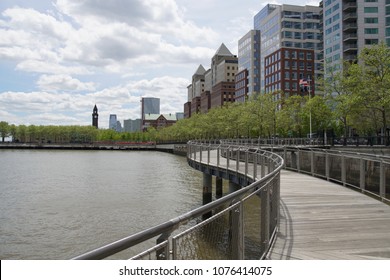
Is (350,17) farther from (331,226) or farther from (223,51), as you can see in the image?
(223,51)

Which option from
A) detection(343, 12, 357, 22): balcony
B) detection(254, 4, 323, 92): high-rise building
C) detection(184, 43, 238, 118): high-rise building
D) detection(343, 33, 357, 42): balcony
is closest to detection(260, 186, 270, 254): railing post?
detection(343, 33, 357, 42): balcony

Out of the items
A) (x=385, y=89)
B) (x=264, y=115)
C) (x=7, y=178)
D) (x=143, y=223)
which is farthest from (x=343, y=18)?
Result: (x=143, y=223)

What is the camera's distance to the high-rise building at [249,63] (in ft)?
410

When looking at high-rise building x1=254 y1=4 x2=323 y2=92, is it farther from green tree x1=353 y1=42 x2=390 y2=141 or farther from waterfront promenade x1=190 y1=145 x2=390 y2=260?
waterfront promenade x1=190 y1=145 x2=390 y2=260

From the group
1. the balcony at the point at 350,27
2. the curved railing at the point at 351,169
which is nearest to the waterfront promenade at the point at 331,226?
the curved railing at the point at 351,169

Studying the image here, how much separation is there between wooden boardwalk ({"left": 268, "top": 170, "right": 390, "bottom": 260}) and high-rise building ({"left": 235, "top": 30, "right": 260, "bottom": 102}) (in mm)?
110668

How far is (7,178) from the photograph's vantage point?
40.2 meters

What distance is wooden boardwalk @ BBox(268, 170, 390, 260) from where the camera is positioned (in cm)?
657

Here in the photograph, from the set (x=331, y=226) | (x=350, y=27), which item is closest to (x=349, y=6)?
(x=350, y=27)

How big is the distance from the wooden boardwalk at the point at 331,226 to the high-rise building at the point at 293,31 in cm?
9489

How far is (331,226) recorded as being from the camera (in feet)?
27.5

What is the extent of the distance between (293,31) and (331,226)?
106850mm
